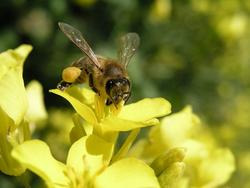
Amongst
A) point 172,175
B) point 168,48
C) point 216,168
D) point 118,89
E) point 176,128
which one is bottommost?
point 168,48

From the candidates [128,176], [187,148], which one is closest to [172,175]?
[128,176]

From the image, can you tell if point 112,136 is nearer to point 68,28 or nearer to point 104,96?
point 104,96

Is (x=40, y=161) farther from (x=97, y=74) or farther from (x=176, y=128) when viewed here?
(x=176, y=128)

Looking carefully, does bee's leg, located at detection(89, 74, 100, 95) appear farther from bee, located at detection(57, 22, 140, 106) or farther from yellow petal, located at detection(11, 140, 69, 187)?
yellow petal, located at detection(11, 140, 69, 187)

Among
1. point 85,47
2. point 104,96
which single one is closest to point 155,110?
point 104,96

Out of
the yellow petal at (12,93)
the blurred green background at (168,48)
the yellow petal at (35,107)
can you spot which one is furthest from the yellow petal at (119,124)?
the blurred green background at (168,48)

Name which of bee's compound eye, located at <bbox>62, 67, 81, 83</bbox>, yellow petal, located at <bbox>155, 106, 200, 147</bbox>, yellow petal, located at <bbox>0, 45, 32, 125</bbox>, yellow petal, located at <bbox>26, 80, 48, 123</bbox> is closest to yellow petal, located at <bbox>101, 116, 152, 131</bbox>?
yellow petal, located at <bbox>0, 45, 32, 125</bbox>
